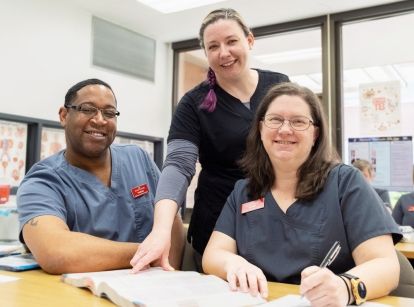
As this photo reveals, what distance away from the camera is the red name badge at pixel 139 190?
64.0 inches

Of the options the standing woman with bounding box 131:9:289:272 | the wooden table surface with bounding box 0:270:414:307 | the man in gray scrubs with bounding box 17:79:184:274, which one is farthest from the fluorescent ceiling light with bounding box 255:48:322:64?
the wooden table surface with bounding box 0:270:414:307

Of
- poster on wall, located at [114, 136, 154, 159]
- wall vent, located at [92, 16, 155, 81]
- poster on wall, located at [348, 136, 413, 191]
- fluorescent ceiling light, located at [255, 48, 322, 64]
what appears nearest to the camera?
poster on wall, located at [348, 136, 413, 191]

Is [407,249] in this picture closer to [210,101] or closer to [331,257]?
[210,101]

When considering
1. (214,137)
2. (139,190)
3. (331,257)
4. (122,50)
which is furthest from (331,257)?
(122,50)

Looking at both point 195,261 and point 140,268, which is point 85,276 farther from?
point 195,261

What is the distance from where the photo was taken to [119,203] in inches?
62.1

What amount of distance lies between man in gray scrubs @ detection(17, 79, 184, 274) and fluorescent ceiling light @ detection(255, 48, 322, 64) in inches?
114

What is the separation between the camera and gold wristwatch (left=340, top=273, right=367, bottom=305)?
0.94 metres

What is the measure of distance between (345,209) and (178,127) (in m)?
0.70

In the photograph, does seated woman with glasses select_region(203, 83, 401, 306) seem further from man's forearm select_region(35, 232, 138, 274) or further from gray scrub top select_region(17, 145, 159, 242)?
gray scrub top select_region(17, 145, 159, 242)

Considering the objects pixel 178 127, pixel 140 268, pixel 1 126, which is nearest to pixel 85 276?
pixel 140 268

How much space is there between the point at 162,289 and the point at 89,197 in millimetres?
629

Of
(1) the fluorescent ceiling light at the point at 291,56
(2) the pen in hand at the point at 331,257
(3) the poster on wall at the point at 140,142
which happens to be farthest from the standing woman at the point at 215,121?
(1) the fluorescent ceiling light at the point at 291,56

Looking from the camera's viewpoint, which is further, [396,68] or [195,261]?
[396,68]
